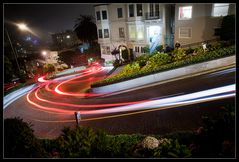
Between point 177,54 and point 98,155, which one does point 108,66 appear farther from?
point 98,155

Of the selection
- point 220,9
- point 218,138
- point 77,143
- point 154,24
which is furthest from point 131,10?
point 218,138

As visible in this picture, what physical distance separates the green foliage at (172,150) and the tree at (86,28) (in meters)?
53.2

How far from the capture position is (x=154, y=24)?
1216 inches

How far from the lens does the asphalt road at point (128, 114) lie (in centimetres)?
1193

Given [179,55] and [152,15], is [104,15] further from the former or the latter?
[179,55]

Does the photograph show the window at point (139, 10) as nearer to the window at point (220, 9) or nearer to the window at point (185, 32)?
the window at point (185, 32)

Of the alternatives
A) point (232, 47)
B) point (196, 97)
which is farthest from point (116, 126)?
point (232, 47)

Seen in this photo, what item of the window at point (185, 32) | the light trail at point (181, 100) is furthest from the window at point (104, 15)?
the light trail at point (181, 100)

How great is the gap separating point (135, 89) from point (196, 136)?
1091cm

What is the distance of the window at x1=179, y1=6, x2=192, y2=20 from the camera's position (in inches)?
949

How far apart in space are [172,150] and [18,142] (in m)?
5.40

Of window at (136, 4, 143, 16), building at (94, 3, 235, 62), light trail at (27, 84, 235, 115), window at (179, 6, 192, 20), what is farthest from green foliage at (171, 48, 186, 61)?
window at (136, 4, 143, 16)

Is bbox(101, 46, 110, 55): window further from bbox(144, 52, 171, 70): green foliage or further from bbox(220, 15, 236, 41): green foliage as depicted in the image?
bbox(220, 15, 236, 41): green foliage

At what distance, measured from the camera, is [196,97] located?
14305 millimetres
